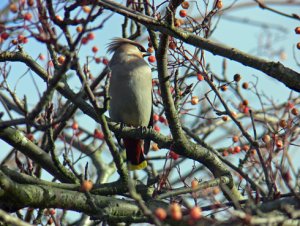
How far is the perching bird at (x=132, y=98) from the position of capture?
557 cm

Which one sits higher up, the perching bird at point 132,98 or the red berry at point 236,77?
the perching bird at point 132,98

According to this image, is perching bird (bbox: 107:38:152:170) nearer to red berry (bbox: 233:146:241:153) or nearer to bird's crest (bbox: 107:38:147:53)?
bird's crest (bbox: 107:38:147:53)

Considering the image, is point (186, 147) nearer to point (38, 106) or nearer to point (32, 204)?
point (32, 204)

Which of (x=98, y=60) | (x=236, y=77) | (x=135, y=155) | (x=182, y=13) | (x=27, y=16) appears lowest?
(x=27, y=16)

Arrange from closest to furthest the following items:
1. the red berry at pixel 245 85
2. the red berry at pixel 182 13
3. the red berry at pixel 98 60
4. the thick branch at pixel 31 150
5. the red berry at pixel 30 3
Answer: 1. the red berry at pixel 30 3
2. the thick branch at pixel 31 150
3. the red berry at pixel 182 13
4. the red berry at pixel 245 85
5. the red berry at pixel 98 60

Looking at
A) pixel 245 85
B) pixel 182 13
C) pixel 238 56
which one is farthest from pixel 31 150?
pixel 245 85

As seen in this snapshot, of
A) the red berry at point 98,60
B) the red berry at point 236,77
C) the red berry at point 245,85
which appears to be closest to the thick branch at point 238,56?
the red berry at point 236,77

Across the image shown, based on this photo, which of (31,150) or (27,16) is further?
(31,150)

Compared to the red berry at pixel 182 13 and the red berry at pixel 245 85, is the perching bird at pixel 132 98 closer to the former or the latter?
the red berry at pixel 245 85

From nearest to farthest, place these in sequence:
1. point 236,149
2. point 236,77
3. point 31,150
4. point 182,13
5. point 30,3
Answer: point 30,3 → point 31,150 → point 236,77 → point 182,13 → point 236,149

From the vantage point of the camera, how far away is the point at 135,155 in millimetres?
5617

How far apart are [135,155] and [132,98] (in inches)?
18.8

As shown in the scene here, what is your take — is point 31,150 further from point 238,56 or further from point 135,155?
point 135,155

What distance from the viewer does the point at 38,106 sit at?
248cm
